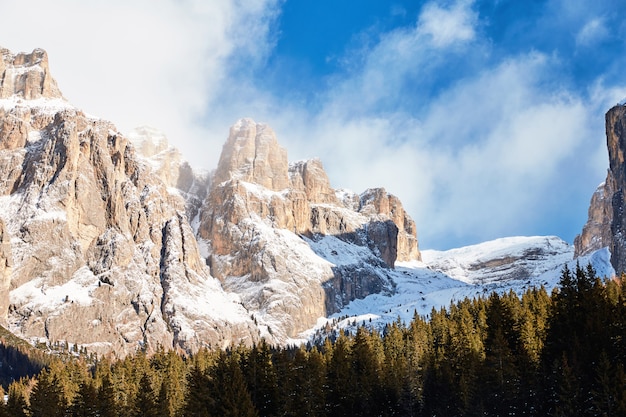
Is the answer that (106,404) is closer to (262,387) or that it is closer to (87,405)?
(87,405)

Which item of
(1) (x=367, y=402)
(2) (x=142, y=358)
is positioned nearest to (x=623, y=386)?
(1) (x=367, y=402)

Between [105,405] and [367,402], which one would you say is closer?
[105,405]

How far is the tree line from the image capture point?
260ft

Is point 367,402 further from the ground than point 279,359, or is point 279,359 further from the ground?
point 279,359

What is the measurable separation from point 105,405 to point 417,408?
4591 cm

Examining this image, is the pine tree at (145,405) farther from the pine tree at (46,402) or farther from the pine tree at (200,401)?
the pine tree at (46,402)

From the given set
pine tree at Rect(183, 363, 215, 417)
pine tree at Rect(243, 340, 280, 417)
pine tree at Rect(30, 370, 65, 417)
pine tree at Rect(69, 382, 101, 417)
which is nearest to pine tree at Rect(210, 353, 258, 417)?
pine tree at Rect(183, 363, 215, 417)

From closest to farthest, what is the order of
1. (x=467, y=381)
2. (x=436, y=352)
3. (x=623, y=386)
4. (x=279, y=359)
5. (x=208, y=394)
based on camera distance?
(x=623, y=386) < (x=208, y=394) < (x=467, y=381) < (x=279, y=359) < (x=436, y=352)

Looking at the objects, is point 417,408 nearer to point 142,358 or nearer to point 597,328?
point 597,328

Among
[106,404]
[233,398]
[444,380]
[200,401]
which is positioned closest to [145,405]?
[106,404]

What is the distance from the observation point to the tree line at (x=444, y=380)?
7912 centimetres

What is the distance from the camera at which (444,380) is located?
102188mm

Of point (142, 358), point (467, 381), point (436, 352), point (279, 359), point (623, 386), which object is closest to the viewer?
point (623, 386)

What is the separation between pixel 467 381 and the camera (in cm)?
9450
